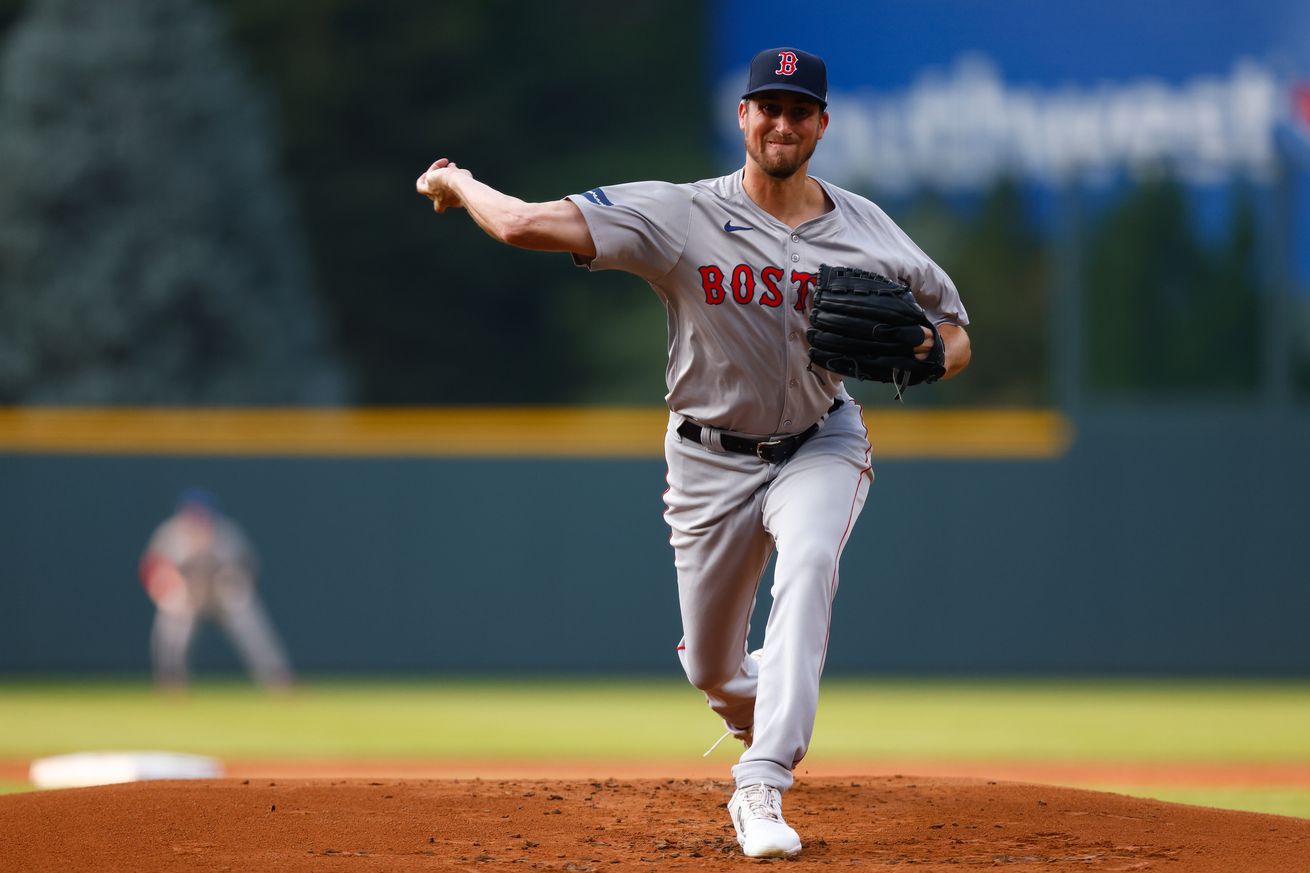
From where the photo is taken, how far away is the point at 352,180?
24594mm

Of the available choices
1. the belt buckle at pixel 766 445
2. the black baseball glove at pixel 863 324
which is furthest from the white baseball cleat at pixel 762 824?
the black baseball glove at pixel 863 324

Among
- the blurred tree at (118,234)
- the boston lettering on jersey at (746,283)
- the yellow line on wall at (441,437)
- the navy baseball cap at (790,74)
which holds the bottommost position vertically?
the boston lettering on jersey at (746,283)

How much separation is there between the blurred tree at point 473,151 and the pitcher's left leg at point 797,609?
18.3m

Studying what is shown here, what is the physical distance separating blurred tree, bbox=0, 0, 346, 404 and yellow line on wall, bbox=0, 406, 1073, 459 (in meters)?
6.71

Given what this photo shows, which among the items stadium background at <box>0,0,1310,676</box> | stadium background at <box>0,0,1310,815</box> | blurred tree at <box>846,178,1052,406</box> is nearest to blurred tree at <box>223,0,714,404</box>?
stadium background at <box>0,0,1310,676</box>

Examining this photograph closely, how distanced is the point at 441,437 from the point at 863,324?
29.7 ft

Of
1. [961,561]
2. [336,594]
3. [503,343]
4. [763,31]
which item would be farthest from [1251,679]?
[503,343]

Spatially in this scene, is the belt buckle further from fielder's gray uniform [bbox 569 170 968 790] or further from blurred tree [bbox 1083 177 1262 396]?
blurred tree [bbox 1083 177 1262 396]

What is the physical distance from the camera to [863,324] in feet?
12.8

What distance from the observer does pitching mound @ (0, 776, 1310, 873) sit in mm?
3734

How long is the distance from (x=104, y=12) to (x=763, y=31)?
7.93 meters

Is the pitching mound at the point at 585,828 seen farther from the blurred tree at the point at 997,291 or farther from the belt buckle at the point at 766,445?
the blurred tree at the point at 997,291

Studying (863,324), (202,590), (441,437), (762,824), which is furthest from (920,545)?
(762,824)

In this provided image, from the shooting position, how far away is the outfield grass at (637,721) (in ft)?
28.5
